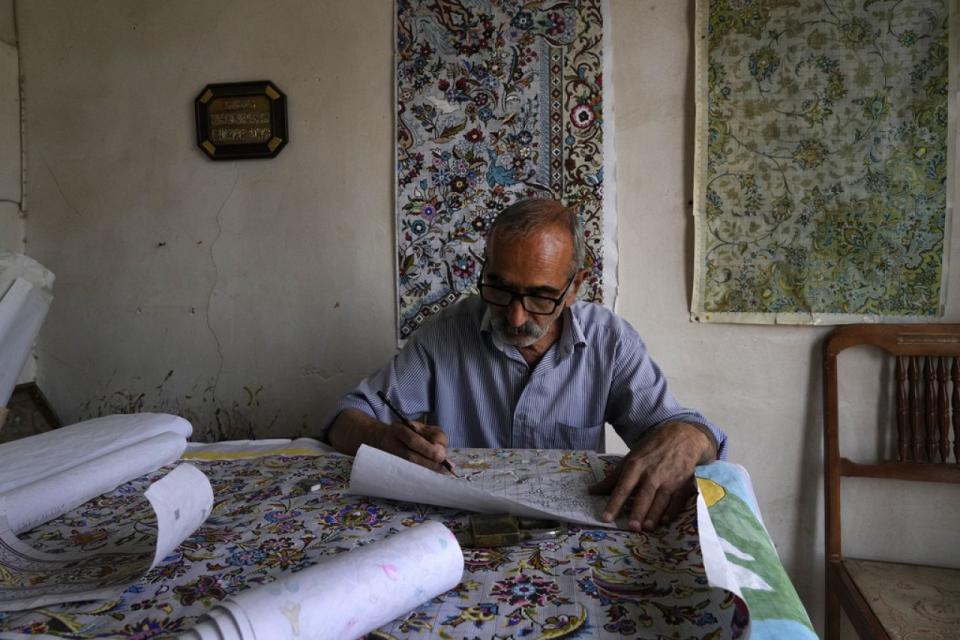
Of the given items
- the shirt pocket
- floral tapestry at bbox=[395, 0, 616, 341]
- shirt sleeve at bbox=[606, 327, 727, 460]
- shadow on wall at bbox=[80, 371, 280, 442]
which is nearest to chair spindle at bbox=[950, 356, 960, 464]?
shirt sleeve at bbox=[606, 327, 727, 460]

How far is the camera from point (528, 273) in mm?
1474

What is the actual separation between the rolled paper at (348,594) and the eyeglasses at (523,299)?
0.80 m

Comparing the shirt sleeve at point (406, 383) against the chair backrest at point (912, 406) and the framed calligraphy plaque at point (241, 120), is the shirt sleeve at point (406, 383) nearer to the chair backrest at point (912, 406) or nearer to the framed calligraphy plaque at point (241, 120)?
the framed calligraphy plaque at point (241, 120)

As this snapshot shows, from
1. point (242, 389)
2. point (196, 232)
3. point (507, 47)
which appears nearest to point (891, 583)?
point (507, 47)

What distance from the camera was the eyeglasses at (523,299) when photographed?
1492mm

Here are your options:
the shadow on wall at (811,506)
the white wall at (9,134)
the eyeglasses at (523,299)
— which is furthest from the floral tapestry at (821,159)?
the white wall at (9,134)

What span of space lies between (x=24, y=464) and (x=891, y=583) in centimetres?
214

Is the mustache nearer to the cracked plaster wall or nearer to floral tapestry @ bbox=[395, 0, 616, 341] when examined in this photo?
floral tapestry @ bbox=[395, 0, 616, 341]

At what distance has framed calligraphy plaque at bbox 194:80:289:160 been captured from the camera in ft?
7.78

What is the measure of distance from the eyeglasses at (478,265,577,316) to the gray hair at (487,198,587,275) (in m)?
0.11

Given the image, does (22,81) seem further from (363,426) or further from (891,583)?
(891,583)

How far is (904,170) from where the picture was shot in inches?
78.4

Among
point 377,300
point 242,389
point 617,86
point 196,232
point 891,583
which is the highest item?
point 617,86

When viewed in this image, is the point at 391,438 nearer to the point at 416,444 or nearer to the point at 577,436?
the point at 416,444
